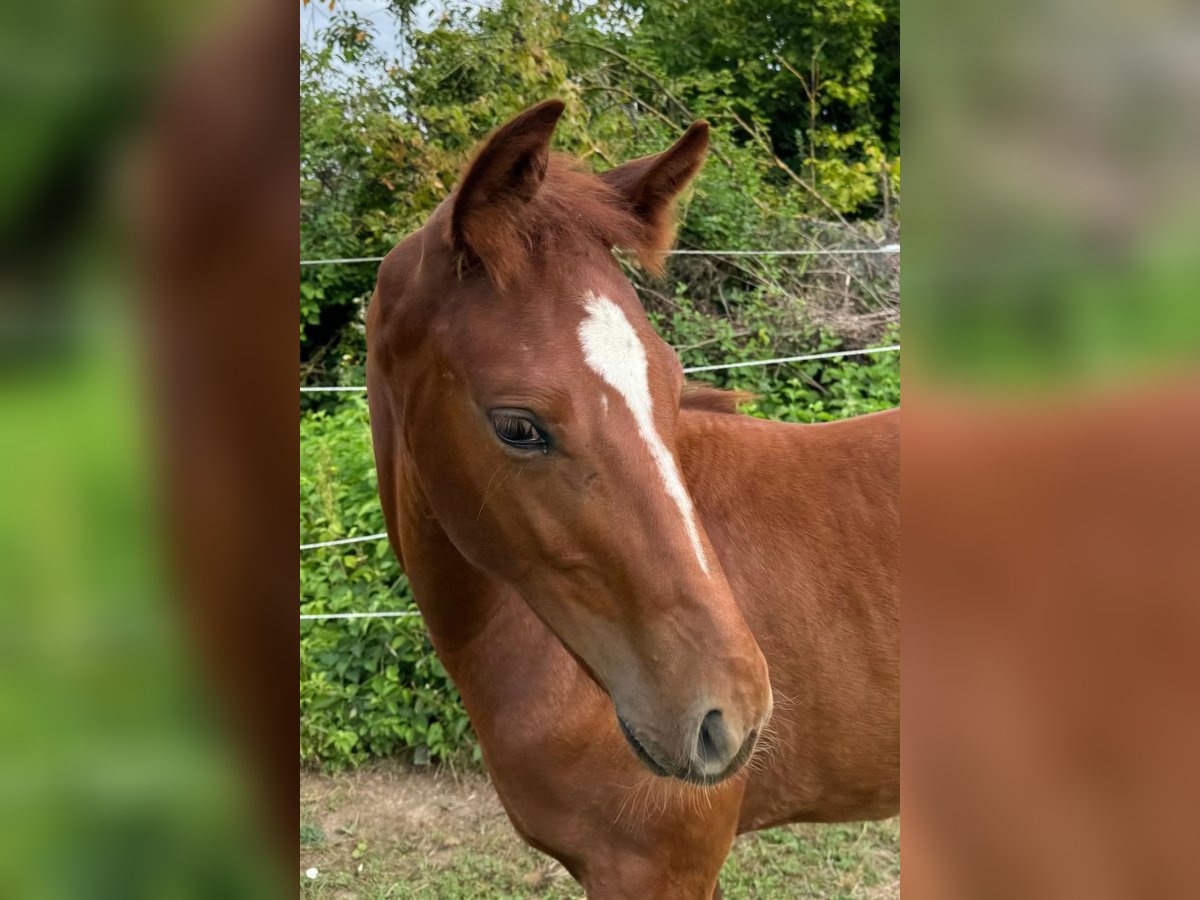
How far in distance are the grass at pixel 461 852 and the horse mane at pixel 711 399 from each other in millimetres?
1348

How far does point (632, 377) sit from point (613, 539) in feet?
0.62

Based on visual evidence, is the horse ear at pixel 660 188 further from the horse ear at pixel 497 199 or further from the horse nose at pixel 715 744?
the horse nose at pixel 715 744

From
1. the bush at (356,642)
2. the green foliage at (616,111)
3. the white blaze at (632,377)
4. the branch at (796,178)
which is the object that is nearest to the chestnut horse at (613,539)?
the white blaze at (632,377)

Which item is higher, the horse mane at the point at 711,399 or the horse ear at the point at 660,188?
the horse ear at the point at 660,188

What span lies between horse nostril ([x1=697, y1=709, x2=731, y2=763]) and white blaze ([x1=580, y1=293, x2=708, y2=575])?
0.52 feet

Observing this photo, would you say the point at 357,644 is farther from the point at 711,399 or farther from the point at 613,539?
the point at 613,539

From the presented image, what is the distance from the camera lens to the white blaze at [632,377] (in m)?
1.02

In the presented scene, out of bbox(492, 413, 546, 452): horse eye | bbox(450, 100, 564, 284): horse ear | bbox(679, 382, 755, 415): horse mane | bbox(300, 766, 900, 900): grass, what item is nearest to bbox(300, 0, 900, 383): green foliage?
bbox(679, 382, 755, 415): horse mane

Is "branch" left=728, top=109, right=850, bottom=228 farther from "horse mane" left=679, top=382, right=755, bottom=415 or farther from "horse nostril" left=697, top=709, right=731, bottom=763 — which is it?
"horse nostril" left=697, top=709, right=731, bottom=763

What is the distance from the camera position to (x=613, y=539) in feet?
3.33

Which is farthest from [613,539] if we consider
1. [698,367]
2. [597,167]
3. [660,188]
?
[597,167]

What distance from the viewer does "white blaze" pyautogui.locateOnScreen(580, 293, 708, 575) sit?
1.02 m
